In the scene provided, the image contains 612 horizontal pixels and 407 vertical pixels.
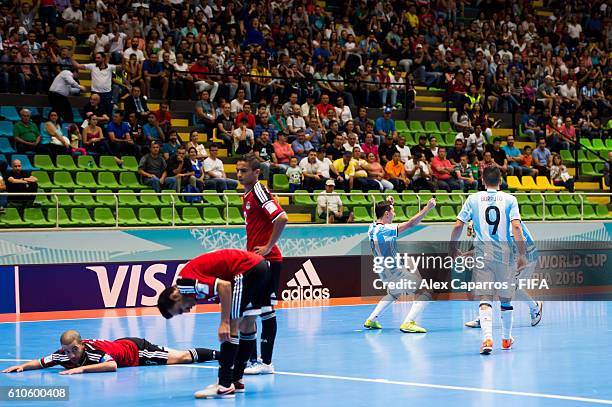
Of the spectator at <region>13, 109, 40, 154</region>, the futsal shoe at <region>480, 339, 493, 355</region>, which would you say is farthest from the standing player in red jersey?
the spectator at <region>13, 109, 40, 154</region>

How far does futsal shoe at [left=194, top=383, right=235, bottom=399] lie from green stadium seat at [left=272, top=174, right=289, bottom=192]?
1302cm

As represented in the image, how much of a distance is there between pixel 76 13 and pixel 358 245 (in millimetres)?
8957

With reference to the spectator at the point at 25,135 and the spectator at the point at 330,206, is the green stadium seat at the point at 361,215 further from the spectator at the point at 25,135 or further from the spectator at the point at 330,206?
the spectator at the point at 25,135

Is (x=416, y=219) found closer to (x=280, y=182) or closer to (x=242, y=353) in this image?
(x=242, y=353)

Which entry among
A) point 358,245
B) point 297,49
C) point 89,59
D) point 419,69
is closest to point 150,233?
point 358,245

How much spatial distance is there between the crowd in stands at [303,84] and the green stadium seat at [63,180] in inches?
32.0

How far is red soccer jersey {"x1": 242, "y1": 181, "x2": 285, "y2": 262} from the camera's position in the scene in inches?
413

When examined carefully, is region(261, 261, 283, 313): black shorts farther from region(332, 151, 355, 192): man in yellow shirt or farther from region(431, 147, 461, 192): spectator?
region(431, 147, 461, 192): spectator

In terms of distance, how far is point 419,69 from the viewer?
29188mm

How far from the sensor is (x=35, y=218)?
58.7 feet

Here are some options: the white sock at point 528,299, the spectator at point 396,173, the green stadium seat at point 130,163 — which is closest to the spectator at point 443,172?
the spectator at point 396,173

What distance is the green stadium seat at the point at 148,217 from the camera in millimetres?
19281

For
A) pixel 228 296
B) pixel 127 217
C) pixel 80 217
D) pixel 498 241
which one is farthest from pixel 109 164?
pixel 228 296

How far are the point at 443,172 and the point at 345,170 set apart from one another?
2.97 metres
